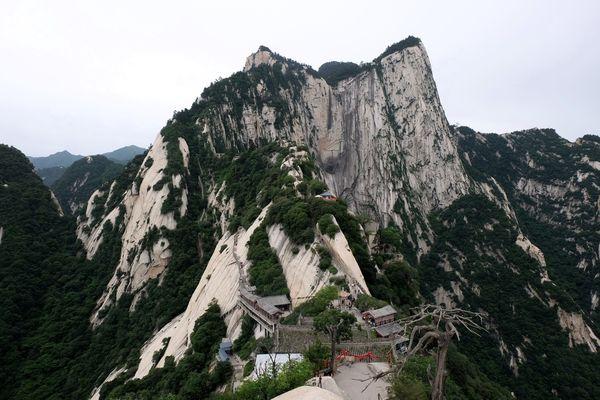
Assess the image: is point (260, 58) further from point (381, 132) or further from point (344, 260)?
point (344, 260)

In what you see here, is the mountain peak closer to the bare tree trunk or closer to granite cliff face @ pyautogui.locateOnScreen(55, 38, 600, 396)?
granite cliff face @ pyautogui.locateOnScreen(55, 38, 600, 396)

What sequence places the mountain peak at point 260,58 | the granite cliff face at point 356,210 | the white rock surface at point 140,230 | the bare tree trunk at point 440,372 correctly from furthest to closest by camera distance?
1. the mountain peak at point 260,58
2. the white rock surface at point 140,230
3. the granite cliff face at point 356,210
4. the bare tree trunk at point 440,372

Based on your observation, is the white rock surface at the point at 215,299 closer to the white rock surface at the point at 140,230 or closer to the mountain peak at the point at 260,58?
the white rock surface at the point at 140,230

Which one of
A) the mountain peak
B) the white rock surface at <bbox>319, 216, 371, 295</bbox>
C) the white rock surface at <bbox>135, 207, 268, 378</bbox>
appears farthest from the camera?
the mountain peak

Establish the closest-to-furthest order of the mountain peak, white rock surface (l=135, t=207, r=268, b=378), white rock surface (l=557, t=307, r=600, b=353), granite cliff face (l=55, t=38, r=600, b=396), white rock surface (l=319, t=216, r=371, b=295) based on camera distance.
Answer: white rock surface (l=319, t=216, r=371, b=295)
white rock surface (l=135, t=207, r=268, b=378)
granite cliff face (l=55, t=38, r=600, b=396)
white rock surface (l=557, t=307, r=600, b=353)
the mountain peak

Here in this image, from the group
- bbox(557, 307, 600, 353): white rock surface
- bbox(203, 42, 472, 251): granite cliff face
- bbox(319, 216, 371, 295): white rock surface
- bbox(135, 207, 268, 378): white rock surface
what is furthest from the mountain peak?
bbox(557, 307, 600, 353): white rock surface

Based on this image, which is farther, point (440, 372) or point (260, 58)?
point (260, 58)

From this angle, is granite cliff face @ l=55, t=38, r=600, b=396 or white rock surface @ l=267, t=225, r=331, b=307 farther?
granite cliff face @ l=55, t=38, r=600, b=396

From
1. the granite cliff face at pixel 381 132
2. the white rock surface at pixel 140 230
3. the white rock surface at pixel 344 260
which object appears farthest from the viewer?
the granite cliff face at pixel 381 132

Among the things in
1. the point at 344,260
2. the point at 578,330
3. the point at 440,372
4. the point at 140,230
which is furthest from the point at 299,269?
the point at 578,330

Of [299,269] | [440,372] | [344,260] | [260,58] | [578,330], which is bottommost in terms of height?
[578,330]

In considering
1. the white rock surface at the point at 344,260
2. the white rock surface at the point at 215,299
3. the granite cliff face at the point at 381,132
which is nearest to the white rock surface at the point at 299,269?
the white rock surface at the point at 344,260

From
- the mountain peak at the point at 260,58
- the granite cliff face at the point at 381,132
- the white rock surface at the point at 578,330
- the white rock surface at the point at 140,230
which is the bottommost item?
the white rock surface at the point at 578,330
